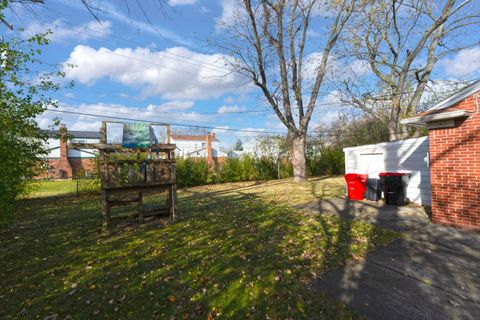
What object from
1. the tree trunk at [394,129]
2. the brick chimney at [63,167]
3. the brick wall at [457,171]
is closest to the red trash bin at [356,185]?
the brick wall at [457,171]

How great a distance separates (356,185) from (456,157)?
3.62 meters

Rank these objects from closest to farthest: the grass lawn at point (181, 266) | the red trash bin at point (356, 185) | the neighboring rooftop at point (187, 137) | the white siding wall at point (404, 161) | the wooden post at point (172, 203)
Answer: the grass lawn at point (181, 266)
the wooden post at point (172, 203)
the white siding wall at point (404, 161)
the red trash bin at point (356, 185)
the neighboring rooftop at point (187, 137)

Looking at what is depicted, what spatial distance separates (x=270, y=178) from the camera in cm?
1923

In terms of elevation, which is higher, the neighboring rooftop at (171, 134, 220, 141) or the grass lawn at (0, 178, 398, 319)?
the neighboring rooftop at (171, 134, 220, 141)

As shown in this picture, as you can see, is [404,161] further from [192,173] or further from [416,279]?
[192,173]

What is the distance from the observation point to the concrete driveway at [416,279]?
8.55 feet

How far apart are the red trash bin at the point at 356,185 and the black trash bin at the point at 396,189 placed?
75cm

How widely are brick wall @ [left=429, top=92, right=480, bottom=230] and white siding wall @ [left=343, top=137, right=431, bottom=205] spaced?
86.4 inches

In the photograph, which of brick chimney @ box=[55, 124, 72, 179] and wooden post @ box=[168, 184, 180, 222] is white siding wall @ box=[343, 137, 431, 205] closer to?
wooden post @ box=[168, 184, 180, 222]

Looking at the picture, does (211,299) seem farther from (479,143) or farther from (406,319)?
(479,143)

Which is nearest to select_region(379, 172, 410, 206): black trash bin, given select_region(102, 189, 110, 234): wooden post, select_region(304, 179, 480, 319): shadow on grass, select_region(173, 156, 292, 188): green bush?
select_region(304, 179, 480, 319): shadow on grass

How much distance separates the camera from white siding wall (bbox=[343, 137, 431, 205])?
7706 millimetres

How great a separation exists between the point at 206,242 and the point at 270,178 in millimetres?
14721

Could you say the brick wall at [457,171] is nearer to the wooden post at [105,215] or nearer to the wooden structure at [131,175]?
the wooden structure at [131,175]
